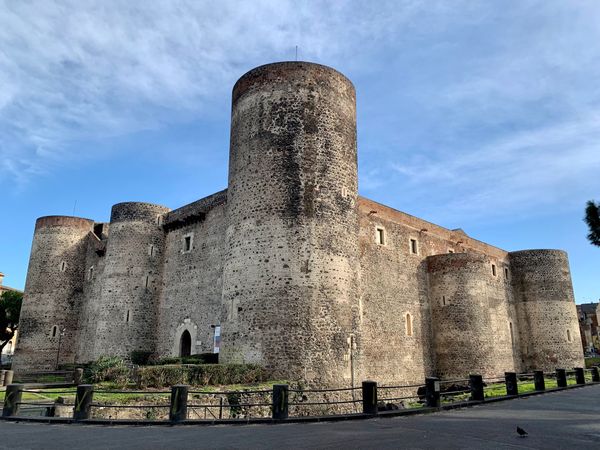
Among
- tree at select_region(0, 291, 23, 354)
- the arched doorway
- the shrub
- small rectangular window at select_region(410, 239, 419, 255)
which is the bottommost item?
the shrub

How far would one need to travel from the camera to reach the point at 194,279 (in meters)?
26.5

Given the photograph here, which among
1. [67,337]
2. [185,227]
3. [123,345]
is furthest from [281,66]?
[67,337]

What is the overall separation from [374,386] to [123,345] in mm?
18571

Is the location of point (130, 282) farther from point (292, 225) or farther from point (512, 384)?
point (512, 384)

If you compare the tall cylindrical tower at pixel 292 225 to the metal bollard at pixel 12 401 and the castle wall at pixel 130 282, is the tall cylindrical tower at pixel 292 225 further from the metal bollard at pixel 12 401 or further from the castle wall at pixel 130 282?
the castle wall at pixel 130 282

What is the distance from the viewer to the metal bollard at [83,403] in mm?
11812

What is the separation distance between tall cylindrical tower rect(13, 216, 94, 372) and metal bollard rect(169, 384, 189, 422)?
2571cm

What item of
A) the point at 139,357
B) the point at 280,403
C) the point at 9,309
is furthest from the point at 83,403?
the point at 9,309

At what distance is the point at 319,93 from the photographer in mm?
19984

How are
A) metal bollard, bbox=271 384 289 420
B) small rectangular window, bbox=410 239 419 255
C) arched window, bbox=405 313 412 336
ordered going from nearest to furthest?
metal bollard, bbox=271 384 289 420, arched window, bbox=405 313 412 336, small rectangular window, bbox=410 239 419 255

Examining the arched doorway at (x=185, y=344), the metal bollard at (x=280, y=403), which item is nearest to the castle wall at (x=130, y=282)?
the arched doorway at (x=185, y=344)

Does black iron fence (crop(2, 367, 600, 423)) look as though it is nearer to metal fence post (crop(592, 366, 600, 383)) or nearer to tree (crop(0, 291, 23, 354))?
Result: metal fence post (crop(592, 366, 600, 383))

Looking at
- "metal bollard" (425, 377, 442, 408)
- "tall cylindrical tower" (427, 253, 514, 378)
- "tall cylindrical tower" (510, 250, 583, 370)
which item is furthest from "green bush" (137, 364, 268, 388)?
"tall cylindrical tower" (510, 250, 583, 370)

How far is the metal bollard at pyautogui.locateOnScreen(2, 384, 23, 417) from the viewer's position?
12898 millimetres
